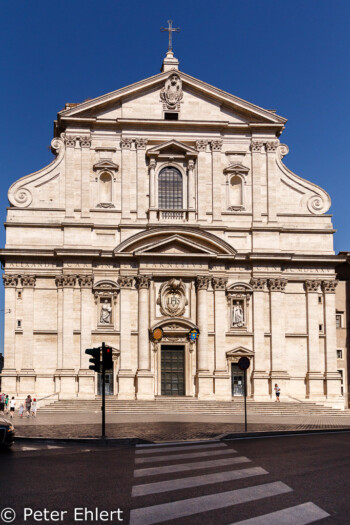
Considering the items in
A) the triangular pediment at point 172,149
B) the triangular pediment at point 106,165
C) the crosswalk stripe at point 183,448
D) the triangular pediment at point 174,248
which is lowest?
the crosswalk stripe at point 183,448

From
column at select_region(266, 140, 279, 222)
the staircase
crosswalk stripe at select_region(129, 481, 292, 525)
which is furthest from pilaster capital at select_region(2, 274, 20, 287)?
crosswalk stripe at select_region(129, 481, 292, 525)

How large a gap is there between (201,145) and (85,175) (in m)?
7.48

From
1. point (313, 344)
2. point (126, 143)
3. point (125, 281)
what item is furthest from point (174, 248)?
point (313, 344)

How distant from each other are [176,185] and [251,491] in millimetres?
34529

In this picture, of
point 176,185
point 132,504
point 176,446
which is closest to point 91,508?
point 132,504

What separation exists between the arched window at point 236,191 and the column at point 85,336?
33.5 feet

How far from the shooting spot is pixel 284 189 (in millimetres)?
46562

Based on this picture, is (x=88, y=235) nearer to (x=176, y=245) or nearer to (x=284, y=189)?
(x=176, y=245)

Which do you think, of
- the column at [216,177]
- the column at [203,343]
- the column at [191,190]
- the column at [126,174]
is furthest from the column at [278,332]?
the column at [126,174]

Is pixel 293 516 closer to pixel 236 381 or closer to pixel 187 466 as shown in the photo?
pixel 187 466

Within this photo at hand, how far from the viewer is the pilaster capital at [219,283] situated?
1751 inches

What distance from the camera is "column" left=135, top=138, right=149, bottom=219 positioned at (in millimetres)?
44781

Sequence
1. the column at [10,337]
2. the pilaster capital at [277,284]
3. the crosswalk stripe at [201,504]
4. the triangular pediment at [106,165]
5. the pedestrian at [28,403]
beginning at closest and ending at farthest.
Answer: the crosswalk stripe at [201,504] < the pedestrian at [28,403] < the column at [10,337] < the pilaster capital at [277,284] < the triangular pediment at [106,165]

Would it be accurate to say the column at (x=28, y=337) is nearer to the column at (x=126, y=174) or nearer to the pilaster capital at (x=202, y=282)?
the column at (x=126, y=174)
